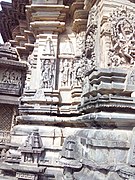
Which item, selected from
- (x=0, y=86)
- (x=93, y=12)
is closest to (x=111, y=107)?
(x=93, y=12)

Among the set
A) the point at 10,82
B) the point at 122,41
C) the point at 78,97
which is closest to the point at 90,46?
the point at 122,41

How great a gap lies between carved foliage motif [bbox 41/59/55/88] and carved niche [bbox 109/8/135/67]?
2013 millimetres

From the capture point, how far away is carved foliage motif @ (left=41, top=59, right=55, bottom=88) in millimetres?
5078

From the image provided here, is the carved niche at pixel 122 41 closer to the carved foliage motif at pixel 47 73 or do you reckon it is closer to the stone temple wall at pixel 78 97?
the stone temple wall at pixel 78 97

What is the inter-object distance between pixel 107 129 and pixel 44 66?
9.28 ft

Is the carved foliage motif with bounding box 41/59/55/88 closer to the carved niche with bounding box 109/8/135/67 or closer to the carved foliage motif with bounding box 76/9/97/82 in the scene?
the carved foliage motif with bounding box 76/9/97/82

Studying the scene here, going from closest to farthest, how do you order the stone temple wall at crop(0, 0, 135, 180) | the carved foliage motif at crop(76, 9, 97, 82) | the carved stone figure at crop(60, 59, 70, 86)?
the stone temple wall at crop(0, 0, 135, 180) → the carved foliage motif at crop(76, 9, 97, 82) → the carved stone figure at crop(60, 59, 70, 86)

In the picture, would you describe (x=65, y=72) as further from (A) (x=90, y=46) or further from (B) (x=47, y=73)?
(A) (x=90, y=46)

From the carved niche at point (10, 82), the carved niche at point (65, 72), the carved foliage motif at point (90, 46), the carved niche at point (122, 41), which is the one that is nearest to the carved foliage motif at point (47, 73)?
the carved niche at point (65, 72)

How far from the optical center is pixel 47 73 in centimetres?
511

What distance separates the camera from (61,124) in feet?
16.3

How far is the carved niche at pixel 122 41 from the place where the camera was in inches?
129

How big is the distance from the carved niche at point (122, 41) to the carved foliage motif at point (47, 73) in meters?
2.01

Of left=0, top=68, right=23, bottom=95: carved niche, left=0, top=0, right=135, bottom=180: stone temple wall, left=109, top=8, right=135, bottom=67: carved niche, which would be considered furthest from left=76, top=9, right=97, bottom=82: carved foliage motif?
left=0, top=68, right=23, bottom=95: carved niche
